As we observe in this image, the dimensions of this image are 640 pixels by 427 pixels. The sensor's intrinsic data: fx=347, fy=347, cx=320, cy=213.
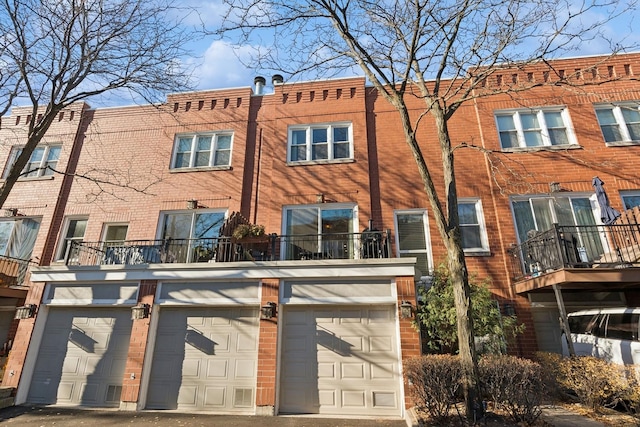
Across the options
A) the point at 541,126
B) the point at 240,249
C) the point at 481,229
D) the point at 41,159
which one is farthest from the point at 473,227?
the point at 41,159

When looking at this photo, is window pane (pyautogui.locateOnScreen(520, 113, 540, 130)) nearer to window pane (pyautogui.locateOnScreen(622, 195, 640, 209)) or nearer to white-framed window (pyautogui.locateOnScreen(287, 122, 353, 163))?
window pane (pyautogui.locateOnScreen(622, 195, 640, 209))

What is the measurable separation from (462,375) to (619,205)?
862cm

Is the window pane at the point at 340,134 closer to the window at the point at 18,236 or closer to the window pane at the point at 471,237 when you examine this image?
the window pane at the point at 471,237

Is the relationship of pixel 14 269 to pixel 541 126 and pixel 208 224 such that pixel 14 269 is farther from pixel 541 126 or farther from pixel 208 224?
pixel 541 126

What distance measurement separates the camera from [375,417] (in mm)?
8188

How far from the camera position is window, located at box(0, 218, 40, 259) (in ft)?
42.1

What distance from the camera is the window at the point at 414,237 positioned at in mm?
10820

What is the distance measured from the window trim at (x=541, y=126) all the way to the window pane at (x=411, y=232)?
3979mm

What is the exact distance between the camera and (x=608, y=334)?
7.66 metres

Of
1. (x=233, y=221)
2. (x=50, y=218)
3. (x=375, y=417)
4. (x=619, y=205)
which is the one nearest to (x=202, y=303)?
(x=233, y=221)

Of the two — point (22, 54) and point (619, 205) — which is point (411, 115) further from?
point (22, 54)

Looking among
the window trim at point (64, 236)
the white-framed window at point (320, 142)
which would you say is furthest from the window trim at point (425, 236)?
the window trim at point (64, 236)

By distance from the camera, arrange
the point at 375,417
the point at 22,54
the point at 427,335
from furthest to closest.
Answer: the point at 22,54 < the point at 427,335 < the point at 375,417

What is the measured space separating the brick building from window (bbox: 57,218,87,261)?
83 mm
